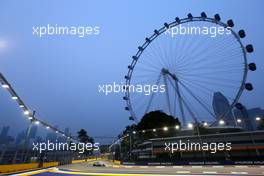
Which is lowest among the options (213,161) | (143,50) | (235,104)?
(213,161)

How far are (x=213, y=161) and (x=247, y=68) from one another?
696 inches

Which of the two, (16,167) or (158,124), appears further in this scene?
(158,124)

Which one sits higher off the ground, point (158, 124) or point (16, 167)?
point (158, 124)

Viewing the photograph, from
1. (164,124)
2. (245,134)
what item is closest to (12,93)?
(245,134)

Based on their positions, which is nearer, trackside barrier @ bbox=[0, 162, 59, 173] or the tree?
trackside barrier @ bbox=[0, 162, 59, 173]

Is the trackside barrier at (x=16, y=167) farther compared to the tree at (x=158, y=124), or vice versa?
the tree at (x=158, y=124)

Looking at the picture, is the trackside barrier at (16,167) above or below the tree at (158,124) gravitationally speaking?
below

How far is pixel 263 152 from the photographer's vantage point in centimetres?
5131

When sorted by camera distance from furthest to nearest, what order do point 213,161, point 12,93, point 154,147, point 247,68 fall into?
point 154,147, point 247,68, point 213,161, point 12,93

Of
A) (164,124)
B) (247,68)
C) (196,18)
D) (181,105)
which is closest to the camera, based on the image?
(247,68)

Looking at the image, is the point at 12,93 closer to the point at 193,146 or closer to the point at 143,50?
the point at 143,50

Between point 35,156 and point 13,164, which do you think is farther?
point 35,156

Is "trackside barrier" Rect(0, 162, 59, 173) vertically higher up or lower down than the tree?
lower down

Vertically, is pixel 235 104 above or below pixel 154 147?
above
